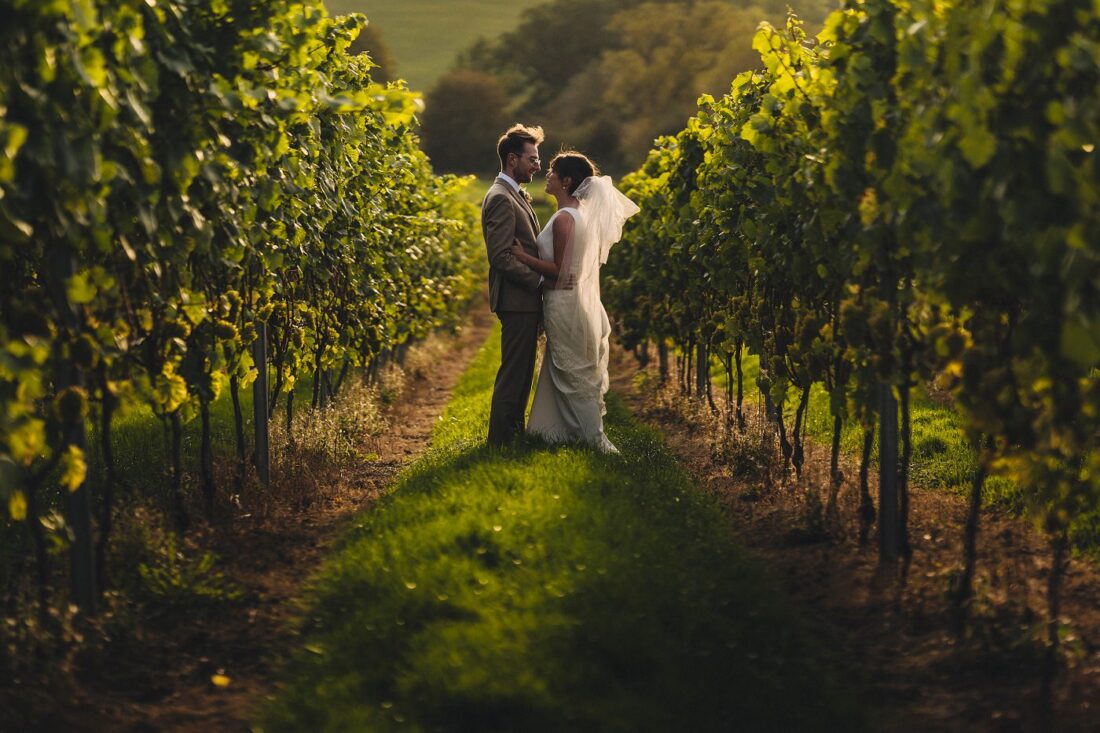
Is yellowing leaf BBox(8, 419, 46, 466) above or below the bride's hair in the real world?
below

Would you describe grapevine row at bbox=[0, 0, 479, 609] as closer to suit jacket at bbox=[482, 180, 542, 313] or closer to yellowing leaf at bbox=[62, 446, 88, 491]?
yellowing leaf at bbox=[62, 446, 88, 491]

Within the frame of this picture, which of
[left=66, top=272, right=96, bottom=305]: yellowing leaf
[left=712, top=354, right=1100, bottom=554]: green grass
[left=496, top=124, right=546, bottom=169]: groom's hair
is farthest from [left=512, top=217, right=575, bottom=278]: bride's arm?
[left=66, top=272, right=96, bottom=305]: yellowing leaf

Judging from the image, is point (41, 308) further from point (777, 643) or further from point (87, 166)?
point (777, 643)

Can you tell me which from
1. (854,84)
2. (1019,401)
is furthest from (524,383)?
(1019,401)

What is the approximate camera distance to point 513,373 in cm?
756

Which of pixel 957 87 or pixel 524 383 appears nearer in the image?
pixel 957 87

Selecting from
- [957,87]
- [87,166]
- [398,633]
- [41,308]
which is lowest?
[398,633]

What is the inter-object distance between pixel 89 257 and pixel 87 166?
115 centimetres

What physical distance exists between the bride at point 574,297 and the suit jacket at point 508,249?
106 millimetres

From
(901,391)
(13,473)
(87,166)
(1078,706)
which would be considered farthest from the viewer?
(901,391)

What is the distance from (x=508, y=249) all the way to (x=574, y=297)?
1.96ft

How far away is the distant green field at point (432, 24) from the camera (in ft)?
257

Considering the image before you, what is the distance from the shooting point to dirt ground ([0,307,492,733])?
3.79 m

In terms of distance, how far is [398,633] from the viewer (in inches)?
169
